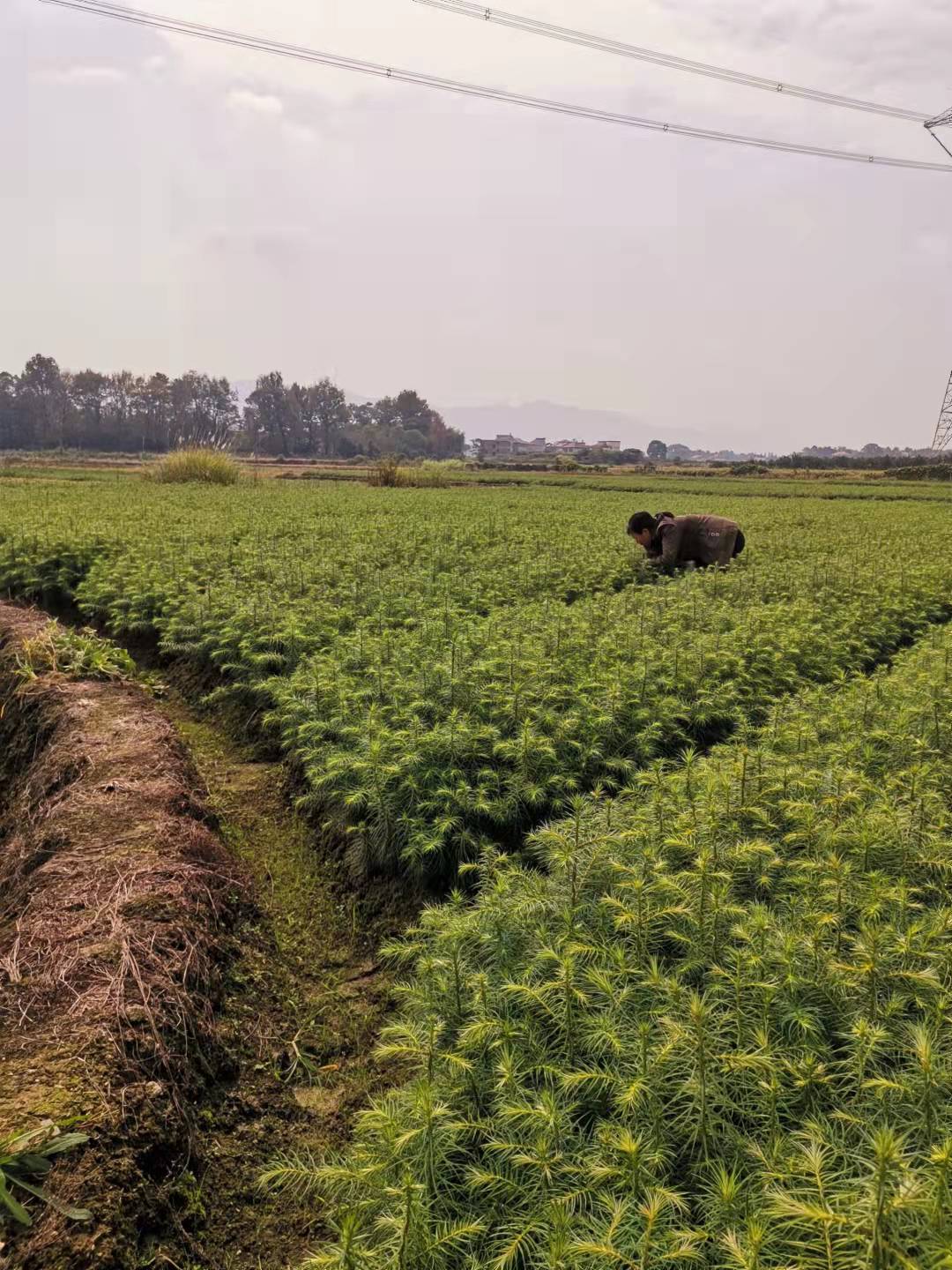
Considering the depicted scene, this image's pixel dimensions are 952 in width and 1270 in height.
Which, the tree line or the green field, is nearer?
the green field

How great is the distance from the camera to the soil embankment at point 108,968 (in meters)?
2.45

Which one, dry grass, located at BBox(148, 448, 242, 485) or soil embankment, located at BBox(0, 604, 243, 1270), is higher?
dry grass, located at BBox(148, 448, 242, 485)

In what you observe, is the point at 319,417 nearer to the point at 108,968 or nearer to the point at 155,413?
the point at 155,413

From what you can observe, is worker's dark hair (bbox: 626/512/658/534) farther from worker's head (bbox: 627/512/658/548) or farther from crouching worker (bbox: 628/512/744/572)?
crouching worker (bbox: 628/512/744/572)

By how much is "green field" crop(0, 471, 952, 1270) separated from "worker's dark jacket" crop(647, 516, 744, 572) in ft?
14.2

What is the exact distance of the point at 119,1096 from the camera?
271 cm

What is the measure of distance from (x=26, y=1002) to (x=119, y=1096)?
0.71 meters

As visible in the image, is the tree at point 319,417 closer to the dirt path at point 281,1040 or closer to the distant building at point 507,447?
the distant building at point 507,447

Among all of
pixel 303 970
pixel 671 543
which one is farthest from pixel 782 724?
pixel 671 543

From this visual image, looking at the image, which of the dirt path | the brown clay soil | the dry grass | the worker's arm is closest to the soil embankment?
the brown clay soil

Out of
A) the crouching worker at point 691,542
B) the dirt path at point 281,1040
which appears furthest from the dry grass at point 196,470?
the dirt path at point 281,1040

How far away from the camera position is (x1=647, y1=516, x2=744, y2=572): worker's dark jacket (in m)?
13.4

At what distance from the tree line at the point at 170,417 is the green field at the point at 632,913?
311 feet

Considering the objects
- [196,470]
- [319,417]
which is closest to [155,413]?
[319,417]
